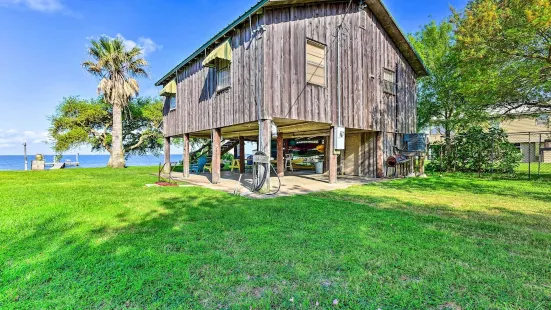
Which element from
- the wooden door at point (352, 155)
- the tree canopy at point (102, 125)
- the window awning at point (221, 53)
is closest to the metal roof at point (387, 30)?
the window awning at point (221, 53)

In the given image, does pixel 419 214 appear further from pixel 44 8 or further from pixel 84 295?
pixel 44 8

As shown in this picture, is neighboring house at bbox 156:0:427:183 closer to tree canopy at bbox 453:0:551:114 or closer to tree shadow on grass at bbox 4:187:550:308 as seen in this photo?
tree canopy at bbox 453:0:551:114

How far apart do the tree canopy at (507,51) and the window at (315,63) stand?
5.10m

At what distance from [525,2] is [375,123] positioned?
220 inches

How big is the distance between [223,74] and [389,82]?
294 inches

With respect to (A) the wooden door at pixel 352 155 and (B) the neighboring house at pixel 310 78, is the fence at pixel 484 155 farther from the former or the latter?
(A) the wooden door at pixel 352 155

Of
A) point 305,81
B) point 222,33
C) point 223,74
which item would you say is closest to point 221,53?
point 222,33

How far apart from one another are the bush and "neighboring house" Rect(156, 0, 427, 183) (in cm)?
334

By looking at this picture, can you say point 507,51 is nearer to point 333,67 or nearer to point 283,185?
point 333,67

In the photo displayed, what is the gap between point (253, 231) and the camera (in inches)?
153

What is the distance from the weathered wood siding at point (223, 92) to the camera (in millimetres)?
7883

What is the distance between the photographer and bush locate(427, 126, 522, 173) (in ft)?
41.2

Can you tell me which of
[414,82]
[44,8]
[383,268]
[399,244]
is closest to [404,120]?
[414,82]

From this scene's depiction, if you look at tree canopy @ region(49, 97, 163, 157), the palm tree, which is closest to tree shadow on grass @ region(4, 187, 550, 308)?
the palm tree
